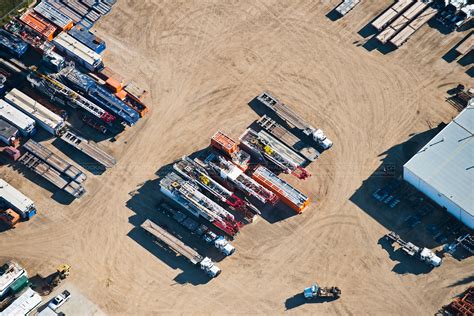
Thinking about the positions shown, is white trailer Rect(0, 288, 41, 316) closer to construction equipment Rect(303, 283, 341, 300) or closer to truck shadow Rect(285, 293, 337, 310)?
truck shadow Rect(285, 293, 337, 310)

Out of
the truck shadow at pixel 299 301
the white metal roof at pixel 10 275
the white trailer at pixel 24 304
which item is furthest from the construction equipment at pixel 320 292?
the white metal roof at pixel 10 275

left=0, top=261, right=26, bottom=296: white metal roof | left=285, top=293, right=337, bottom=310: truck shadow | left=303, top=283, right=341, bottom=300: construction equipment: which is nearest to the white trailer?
left=0, top=261, right=26, bottom=296: white metal roof

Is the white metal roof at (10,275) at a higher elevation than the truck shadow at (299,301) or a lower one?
lower

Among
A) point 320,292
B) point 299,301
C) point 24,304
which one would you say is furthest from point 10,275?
point 320,292

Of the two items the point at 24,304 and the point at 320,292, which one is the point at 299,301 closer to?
the point at 320,292

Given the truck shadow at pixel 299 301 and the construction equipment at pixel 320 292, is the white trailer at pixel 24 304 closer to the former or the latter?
the truck shadow at pixel 299 301

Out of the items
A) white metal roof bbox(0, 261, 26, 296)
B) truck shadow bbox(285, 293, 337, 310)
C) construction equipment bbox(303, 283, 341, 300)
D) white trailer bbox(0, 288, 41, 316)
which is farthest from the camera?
truck shadow bbox(285, 293, 337, 310)
